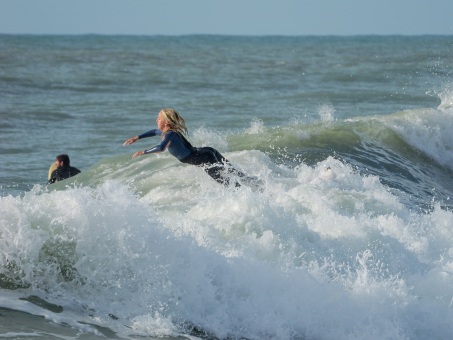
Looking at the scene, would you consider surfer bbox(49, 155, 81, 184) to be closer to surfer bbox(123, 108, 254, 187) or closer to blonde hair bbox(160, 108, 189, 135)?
surfer bbox(123, 108, 254, 187)

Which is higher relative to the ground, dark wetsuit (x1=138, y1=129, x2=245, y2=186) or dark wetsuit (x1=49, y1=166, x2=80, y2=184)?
→ dark wetsuit (x1=138, y1=129, x2=245, y2=186)

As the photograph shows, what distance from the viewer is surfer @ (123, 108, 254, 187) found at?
11461mm

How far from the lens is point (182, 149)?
38.1ft

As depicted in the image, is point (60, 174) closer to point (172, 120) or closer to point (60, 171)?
point (60, 171)

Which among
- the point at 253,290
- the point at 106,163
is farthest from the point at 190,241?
the point at 106,163

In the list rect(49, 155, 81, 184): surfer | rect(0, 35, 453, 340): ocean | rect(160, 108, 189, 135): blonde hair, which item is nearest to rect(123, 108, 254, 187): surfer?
rect(160, 108, 189, 135): blonde hair

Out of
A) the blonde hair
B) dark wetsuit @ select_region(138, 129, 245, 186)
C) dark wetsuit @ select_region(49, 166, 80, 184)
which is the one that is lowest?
dark wetsuit @ select_region(49, 166, 80, 184)

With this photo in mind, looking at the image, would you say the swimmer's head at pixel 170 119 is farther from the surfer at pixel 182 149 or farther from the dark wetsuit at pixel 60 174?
the dark wetsuit at pixel 60 174

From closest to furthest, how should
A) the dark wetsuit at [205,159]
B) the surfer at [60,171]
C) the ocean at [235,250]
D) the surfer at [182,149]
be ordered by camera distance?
the ocean at [235,250] < the surfer at [182,149] < the dark wetsuit at [205,159] < the surfer at [60,171]

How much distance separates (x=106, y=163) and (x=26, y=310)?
714 centimetres

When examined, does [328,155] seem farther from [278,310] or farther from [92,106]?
[92,106]

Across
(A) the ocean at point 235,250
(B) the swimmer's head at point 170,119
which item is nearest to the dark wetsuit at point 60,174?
(A) the ocean at point 235,250

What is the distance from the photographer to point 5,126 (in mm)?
21516

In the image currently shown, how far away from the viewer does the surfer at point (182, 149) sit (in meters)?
11.5
